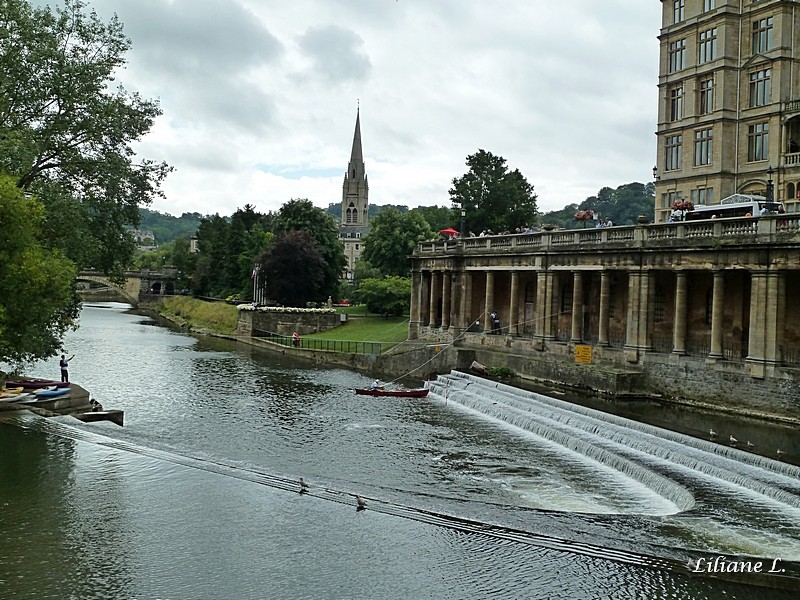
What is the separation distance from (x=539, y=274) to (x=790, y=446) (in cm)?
2220

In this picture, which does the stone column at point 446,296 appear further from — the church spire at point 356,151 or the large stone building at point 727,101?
the church spire at point 356,151

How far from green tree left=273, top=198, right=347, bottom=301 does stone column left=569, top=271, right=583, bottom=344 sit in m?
52.1

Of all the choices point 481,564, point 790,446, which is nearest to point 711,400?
point 790,446

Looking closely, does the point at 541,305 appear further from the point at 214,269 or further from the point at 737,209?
the point at 214,269

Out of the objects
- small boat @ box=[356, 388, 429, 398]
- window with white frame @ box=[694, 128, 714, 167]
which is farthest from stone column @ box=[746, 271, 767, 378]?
window with white frame @ box=[694, 128, 714, 167]

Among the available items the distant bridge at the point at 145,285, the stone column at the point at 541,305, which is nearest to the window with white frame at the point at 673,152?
the stone column at the point at 541,305

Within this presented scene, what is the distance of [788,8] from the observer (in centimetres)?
4444

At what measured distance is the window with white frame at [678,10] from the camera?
167 ft

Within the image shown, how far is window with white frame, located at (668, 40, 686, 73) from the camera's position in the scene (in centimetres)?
5088

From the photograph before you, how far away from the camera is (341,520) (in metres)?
18.0

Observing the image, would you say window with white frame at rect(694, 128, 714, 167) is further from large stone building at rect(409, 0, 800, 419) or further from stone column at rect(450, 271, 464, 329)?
stone column at rect(450, 271, 464, 329)

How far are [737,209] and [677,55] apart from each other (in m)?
20.7

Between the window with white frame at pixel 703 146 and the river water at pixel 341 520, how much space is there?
27.5m

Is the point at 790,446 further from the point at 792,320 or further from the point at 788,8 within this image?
the point at 788,8
